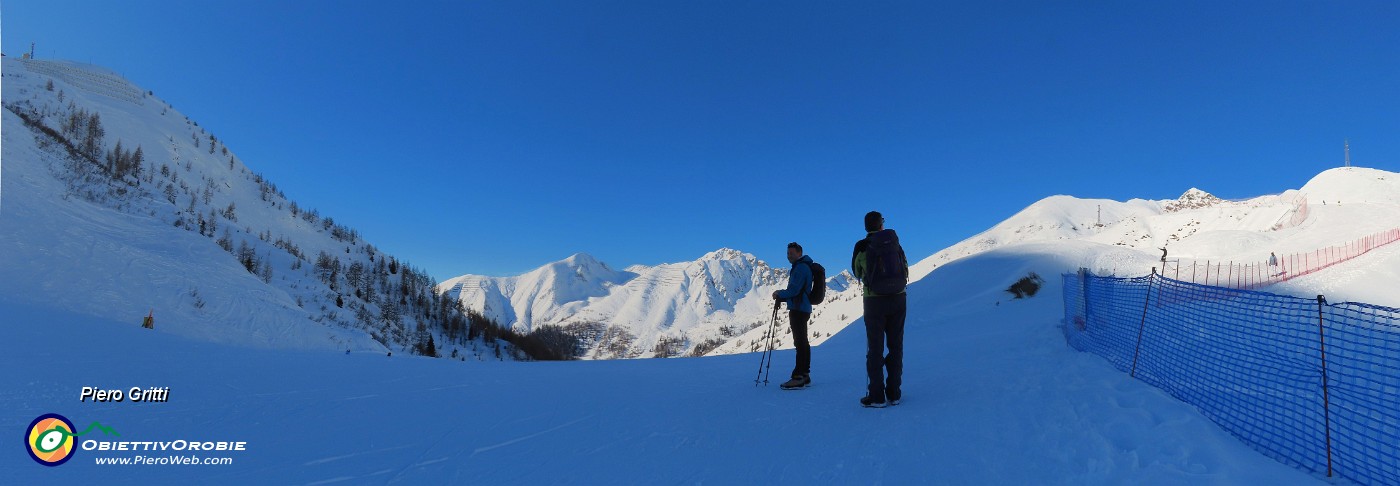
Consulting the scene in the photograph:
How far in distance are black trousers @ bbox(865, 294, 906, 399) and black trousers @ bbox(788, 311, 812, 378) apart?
113 centimetres

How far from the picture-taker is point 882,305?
5082mm

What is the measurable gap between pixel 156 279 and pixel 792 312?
24662mm

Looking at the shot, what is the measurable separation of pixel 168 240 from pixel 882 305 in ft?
107

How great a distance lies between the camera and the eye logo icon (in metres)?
3.29

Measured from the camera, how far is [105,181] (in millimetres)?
30641

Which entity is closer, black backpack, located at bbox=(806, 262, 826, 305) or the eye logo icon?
the eye logo icon

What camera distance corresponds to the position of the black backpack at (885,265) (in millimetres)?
5008

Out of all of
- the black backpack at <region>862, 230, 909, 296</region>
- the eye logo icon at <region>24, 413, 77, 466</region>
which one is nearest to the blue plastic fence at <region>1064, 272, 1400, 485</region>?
the black backpack at <region>862, 230, 909, 296</region>

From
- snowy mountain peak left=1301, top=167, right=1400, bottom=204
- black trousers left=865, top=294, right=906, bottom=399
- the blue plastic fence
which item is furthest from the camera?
snowy mountain peak left=1301, top=167, right=1400, bottom=204

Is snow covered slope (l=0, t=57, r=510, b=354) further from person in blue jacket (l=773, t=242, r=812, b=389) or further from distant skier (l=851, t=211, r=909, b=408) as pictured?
distant skier (l=851, t=211, r=909, b=408)

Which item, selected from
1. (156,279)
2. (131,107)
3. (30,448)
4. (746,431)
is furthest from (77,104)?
(746,431)

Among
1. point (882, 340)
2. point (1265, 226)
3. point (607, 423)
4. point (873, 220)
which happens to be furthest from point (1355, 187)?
point (607, 423)

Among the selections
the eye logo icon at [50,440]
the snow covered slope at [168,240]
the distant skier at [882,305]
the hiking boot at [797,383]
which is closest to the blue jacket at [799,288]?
the hiking boot at [797,383]

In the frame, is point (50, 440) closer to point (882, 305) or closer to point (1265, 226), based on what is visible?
point (882, 305)
